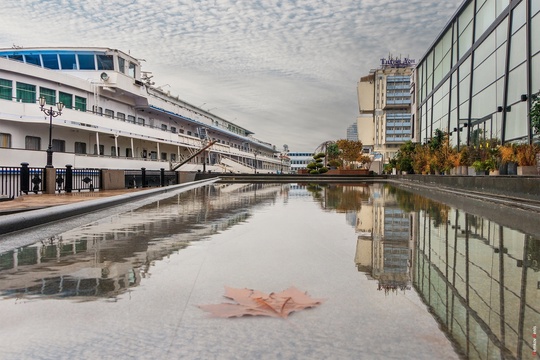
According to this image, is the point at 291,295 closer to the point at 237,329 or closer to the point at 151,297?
the point at 237,329

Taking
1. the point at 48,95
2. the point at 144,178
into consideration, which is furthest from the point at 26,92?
the point at 144,178

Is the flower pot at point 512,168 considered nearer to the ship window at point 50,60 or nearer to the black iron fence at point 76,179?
the black iron fence at point 76,179

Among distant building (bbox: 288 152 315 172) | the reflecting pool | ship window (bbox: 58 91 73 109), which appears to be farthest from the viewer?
distant building (bbox: 288 152 315 172)

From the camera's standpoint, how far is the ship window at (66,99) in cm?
2541

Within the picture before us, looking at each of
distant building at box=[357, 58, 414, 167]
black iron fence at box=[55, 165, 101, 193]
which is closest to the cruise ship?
black iron fence at box=[55, 165, 101, 193]

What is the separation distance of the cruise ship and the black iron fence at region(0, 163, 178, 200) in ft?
6.45

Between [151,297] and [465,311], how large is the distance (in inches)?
102

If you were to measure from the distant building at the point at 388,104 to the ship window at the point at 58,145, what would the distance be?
359 ft

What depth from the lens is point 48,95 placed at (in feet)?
80.7

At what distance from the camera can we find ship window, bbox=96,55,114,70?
101ft

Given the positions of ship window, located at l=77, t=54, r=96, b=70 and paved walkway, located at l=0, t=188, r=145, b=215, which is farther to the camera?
ship window, located at l=77, t=54, r=96, b=70

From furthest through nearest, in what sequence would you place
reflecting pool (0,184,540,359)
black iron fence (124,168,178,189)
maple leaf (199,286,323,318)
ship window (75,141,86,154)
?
ship window (75,141,86,154), black iron fence (124,168,178,189), maple leaf (199,286,323,318), reflecting pool (0,184,540,359)

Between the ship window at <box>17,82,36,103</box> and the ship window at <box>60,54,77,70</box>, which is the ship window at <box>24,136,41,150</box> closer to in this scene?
the ship window at <box>17,82,36,103</box>

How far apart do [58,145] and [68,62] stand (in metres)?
9.19
